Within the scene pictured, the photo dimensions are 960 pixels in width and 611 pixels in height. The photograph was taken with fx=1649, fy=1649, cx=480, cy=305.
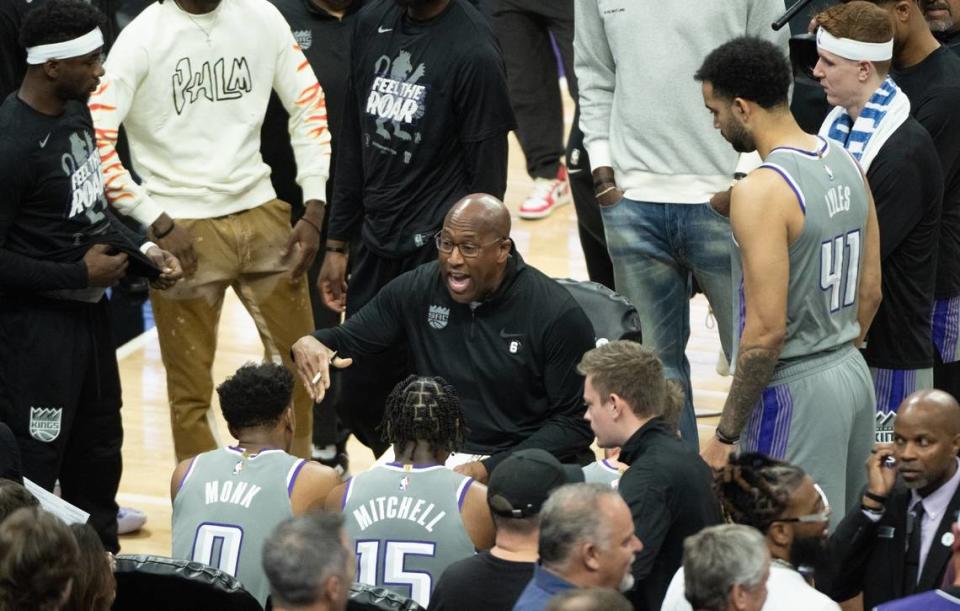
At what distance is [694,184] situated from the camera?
20.2ft

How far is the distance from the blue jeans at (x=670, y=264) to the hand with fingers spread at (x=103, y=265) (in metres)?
1.85

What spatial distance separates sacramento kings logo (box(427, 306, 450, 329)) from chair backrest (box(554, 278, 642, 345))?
0.48 metres

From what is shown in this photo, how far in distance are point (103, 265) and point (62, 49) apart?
773 millimetres

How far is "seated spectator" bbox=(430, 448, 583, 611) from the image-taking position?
4.11 meters

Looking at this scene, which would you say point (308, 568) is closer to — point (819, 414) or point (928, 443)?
point (928, 443)

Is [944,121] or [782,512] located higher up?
[944,121]

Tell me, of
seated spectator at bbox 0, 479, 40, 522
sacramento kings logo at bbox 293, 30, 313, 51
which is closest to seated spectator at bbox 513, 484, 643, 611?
seated spectator at bbox 0, 479, 40, 522

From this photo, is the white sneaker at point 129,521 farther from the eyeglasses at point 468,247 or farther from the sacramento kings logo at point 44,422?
the eyeglasses at point 468,247

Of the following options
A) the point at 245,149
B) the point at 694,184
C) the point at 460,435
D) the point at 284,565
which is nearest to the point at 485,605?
the point at 284,565

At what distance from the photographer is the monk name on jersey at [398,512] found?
15.3 feet

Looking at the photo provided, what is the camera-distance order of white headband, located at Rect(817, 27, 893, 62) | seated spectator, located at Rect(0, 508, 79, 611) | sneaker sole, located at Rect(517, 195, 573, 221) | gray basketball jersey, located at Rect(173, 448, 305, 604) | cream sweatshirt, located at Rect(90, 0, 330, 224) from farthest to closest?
sneaker sole, located at Rect(517, 195, 573, 221), cream sweatshirt, located at Rect(90, 0, 330, 224), white headband, located at Rect(817, 27, 893, 62), gray basketball jersey, located at Rect(173, 448, 305, 604), seated spectator, located at Rect(0, 508, 79, 611)

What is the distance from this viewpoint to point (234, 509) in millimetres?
4812

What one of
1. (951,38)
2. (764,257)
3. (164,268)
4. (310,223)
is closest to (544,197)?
(310,223)

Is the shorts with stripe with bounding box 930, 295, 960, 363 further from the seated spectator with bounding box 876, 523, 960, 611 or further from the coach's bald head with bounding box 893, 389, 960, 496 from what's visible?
the seated spectator with bounding box 876, 523, 960, 611
